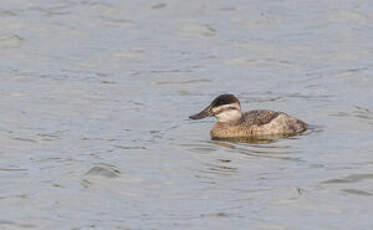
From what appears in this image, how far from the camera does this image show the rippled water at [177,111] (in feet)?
44.4

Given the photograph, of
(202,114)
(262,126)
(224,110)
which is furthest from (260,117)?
(202,114)

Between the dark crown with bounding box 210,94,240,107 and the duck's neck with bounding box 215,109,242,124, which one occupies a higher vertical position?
the dark crown with bounding box 210,94,240,107

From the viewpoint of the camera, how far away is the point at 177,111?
64.2 feet

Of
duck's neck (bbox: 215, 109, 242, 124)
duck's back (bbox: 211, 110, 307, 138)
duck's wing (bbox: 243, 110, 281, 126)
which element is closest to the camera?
duck's back (bbox: 211, 110, 307, 138)

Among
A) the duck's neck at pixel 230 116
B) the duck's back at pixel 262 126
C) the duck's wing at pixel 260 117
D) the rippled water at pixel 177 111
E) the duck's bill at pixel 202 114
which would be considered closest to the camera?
the rippled water at pixel 177 111

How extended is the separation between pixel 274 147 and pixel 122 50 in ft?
27.0

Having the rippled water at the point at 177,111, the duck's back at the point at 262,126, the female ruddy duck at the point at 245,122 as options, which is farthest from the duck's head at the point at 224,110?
the rippled water at the point at 177,111

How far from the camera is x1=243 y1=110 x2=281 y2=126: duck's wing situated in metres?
18.0

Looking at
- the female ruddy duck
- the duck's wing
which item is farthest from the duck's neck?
the duck's wing

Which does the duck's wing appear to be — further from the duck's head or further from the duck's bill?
the duck's bill

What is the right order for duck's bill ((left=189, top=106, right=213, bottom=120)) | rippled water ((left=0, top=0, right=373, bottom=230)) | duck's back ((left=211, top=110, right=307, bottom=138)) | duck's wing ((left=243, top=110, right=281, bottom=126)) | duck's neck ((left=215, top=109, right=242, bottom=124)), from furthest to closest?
1. duck's bill ((left=189, top=106, right=213, bottom=120))
2. duck's neck ((left=215, top=109, right=242, bottom=124))
3. duck's wing ((left=243, top=110, right=281, bottom=126))
4. duck's back ((left=211, top=110, right=307, bottom=138))
5. rippled water ((left=0, top=0, right=373, bottom=230))

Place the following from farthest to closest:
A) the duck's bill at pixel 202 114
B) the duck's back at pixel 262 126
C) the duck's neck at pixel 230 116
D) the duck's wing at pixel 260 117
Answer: the duck's bill at pixel 202 114 < the duck's neck at pixel 230 116 < the duck's wing at pixel 260 117 < the duck's back at pixel 262 126

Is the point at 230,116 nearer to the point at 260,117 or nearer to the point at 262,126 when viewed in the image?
the point at 260,117

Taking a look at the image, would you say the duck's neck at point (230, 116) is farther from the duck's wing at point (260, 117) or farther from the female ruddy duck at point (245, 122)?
the duck's wing at point (260, 117)
